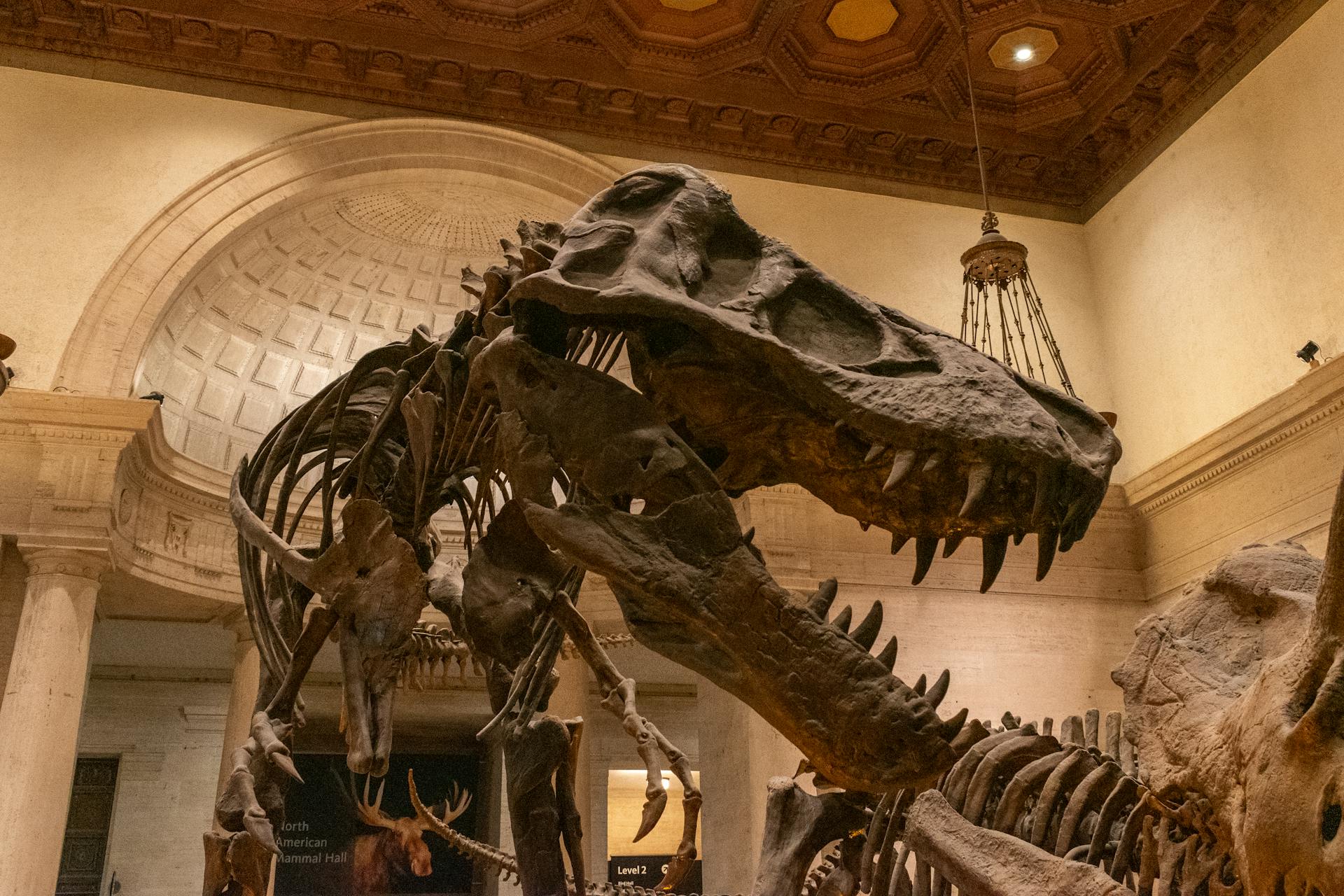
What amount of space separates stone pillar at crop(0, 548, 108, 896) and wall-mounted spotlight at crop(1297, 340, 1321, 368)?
8351 mm

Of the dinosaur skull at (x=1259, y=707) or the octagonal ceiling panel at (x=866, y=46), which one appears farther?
the octagonal ceiling panel at (x=866, y=46)

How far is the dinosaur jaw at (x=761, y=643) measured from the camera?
5.79 ft

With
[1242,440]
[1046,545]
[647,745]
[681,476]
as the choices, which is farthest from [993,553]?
[1242,440]

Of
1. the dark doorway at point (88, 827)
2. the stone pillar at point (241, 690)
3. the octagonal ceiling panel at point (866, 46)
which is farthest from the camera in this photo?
the dark doorway at point (88, 827)

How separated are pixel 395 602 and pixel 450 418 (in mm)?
645

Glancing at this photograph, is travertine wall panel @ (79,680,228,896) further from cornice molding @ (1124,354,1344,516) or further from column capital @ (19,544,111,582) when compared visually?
cornice molding @ (1124,354,1344,516)

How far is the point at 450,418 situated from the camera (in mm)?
3055

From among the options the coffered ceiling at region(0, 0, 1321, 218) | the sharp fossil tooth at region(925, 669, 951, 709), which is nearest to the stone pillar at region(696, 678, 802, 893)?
the coffered ceiling at region(0, 0, 1321, 218)

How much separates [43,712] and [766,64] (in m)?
7.42

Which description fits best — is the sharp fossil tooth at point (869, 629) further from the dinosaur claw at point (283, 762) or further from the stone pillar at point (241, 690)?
the stone pillar at point (241, 690)

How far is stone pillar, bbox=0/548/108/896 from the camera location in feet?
21.7

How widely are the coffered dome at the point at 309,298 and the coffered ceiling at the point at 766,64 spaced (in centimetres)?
95

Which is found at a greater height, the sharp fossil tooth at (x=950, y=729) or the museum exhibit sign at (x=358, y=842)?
the sharp fossil tooth at (x=950, y=729)

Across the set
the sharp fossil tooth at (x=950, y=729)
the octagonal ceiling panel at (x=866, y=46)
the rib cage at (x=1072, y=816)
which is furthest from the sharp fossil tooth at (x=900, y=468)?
the octagonal ceiling panel at (x=866, y=46)
